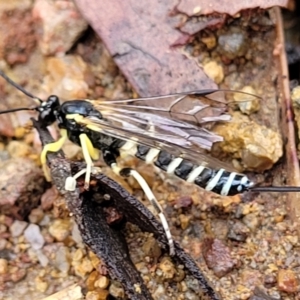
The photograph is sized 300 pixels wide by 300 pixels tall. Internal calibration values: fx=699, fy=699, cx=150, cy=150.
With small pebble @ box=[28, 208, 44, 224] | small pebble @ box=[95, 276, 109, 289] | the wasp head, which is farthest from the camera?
the wasp head

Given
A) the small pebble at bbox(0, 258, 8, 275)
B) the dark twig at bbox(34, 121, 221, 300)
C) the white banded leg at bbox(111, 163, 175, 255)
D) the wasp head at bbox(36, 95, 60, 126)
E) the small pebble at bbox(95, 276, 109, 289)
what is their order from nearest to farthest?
the dark twig at bbox(34, 121, 221, 300) → the white banded leg at bbox(111, 163, 175, 255) → the small pebble at bbox(95, 276, 109, 289) → the small pebble at bbox(0, 258, 8, 275) → the wasp head at bbox(36, 95, 60, 126)

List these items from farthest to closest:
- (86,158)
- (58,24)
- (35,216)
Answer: (58,24)
(35,216)
(86,158)

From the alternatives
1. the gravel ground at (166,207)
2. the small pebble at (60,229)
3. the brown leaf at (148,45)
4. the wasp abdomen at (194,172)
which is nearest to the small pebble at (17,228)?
the gravel ground at (166,207)

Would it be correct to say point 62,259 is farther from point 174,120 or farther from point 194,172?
point 174,120

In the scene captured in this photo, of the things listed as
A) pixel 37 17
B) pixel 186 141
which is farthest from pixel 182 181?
pixel 37 17

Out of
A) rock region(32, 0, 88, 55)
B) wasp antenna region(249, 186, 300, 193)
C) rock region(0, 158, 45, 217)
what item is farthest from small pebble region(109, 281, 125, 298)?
rock region(32, 0, 88, 55)

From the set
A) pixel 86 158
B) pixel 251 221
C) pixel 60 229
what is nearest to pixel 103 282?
pixel 60 229

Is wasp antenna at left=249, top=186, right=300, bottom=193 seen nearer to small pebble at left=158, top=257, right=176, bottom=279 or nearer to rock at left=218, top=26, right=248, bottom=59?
small pebble at left=158, top=257, right=176, bottom=279
